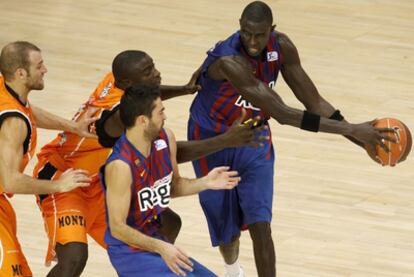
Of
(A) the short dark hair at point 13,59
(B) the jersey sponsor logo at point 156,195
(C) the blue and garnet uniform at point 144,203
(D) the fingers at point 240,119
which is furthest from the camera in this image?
(D) the fingers at point 240,119

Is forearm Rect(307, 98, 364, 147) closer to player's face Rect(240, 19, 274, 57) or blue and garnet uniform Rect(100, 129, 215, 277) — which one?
player's face Rect(240, 19, 274, 57)

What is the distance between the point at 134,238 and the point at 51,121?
1.40 metres

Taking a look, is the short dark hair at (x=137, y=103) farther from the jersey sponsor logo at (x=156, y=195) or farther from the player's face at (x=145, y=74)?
the player's face at (x=145, y=74)

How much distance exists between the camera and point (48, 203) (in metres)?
7.34

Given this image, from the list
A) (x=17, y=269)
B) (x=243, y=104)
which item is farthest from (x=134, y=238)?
(x=243, y=104)

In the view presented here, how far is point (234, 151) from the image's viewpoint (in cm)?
781

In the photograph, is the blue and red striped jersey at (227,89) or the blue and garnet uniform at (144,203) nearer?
the blue and garnet uniform at (144,203)

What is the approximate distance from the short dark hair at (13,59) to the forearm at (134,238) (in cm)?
112

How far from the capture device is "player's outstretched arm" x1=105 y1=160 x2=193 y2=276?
6.30 m

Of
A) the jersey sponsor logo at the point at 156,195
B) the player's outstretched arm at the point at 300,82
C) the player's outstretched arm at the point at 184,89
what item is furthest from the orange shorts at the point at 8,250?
the player's outstretched arm at the point at 300,82

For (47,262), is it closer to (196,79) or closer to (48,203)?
(48,203)

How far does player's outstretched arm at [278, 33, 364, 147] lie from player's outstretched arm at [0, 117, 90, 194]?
1692mm

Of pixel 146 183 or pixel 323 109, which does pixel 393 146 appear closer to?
pixel 323 109

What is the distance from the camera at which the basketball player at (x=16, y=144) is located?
666 centimetres
